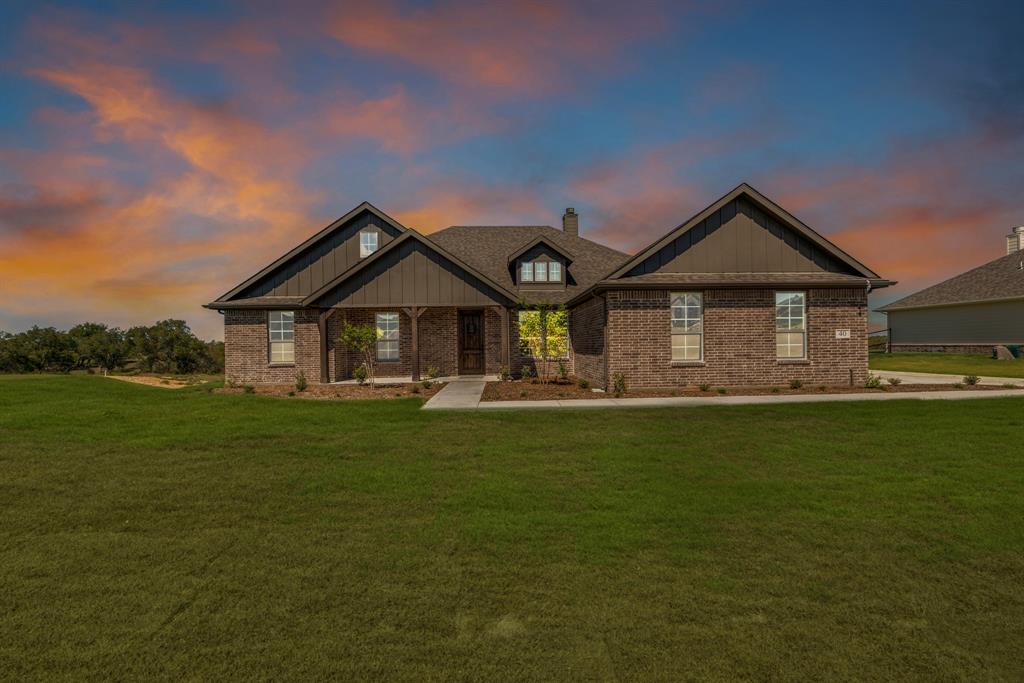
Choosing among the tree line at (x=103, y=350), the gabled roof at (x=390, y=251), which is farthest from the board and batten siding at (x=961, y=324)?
the tree line at (x=103, y=350)

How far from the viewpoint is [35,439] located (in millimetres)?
9172

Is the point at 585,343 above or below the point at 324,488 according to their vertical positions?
above

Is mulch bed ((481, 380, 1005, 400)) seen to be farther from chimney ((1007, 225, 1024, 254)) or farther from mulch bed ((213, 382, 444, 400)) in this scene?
chimney ((1007, 225, 1024, 254))

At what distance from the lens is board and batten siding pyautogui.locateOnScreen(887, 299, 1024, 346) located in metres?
32.2

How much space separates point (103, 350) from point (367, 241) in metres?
18.2

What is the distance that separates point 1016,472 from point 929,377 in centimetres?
1461

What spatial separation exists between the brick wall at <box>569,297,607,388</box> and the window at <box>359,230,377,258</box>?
848 centimetres

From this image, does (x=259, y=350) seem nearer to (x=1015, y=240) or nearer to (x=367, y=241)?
(x=367, y=241)

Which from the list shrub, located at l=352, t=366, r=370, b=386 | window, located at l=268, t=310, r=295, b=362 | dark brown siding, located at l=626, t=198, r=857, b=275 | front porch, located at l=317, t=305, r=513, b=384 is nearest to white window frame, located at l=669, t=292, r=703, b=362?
dark brown siding, located at l=626, t=198, r=857, b=275

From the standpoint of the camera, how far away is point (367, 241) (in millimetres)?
22188

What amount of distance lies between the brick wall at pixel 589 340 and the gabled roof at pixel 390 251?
2.67m

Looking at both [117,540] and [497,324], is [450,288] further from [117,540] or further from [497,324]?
[117,540]

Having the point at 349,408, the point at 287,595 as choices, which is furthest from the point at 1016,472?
the point at 349,408

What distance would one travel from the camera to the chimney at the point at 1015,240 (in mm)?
39906
